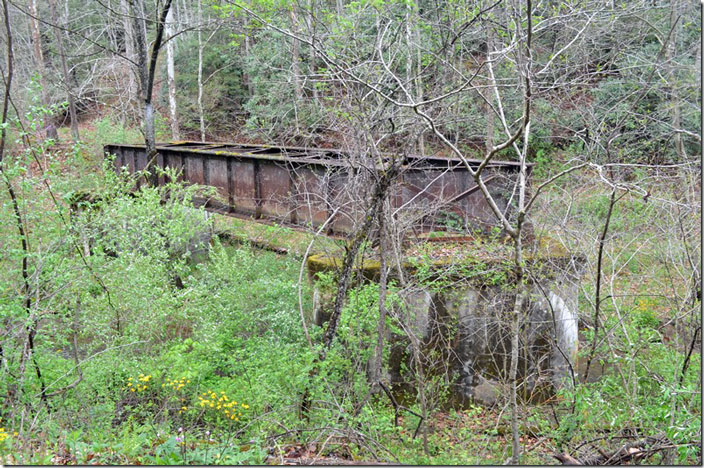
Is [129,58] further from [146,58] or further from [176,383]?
[176,383]

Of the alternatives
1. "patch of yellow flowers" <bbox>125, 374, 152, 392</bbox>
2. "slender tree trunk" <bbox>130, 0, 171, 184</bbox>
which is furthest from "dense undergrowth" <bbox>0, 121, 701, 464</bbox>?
"slender tree trunk" <bbox>130, 0, 171, 184</bbox>

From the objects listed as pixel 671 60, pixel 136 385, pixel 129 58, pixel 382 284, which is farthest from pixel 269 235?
pixel 129 58

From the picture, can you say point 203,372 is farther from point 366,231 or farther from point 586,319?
point 586,319

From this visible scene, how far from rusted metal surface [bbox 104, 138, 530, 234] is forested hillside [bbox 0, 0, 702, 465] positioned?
0.08 m

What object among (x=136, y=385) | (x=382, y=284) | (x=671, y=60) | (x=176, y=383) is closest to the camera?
(x=671, y=60)

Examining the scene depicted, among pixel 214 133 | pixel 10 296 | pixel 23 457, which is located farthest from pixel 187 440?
pixel 214 133

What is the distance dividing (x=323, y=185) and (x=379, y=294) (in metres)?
1.92

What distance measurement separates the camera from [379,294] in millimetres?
7848

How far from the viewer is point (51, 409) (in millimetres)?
6953

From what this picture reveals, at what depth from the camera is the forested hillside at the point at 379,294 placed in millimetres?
5605

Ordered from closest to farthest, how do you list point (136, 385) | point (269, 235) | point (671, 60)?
1. point (671, 60)
2. point (136, 385)
3. point (269, 235)

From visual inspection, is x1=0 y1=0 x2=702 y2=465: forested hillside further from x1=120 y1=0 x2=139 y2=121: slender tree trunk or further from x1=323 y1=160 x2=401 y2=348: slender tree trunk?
x1=120 y1=0 x2=139 y2=121: slender tree trunk

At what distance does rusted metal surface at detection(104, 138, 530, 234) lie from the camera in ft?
26.9

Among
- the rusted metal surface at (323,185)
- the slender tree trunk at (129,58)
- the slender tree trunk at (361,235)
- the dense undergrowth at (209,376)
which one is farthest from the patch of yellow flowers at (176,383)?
the slender tree trunk at (129,58)
